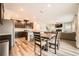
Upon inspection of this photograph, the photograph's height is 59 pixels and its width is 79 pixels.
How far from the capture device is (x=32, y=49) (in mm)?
2234

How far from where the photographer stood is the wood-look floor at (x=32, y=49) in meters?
2.22

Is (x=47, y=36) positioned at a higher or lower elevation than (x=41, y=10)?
lower

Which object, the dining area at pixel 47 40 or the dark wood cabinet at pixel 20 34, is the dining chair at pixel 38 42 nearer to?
the dining area at pixel 47 40

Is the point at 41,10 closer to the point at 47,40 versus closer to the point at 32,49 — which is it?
the point at 47,40

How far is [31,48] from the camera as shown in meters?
2.24

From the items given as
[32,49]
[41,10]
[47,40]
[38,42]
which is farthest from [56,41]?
[41,10]

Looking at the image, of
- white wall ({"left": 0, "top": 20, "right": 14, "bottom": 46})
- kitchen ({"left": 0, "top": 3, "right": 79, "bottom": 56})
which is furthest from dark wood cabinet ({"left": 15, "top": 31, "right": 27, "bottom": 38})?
white wall ({"left": 0, "top": 20, "right": 14, "bottom": 46})

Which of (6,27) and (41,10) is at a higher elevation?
(41,10)

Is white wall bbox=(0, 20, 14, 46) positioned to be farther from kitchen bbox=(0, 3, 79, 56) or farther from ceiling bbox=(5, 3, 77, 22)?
ceiling bbox=(5, 3, 77, 22)

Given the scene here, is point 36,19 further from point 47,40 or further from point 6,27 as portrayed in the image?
point 6,27

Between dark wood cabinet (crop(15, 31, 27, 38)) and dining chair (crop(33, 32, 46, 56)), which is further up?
dark wood cabinet (crop(15, 31, 27, 38))

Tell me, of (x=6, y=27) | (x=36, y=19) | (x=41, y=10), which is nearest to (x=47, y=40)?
(x=36, y=19)

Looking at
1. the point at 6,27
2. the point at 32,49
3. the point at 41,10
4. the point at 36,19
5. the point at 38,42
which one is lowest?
the point at 32,49

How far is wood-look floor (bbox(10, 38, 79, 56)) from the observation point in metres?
2.22
